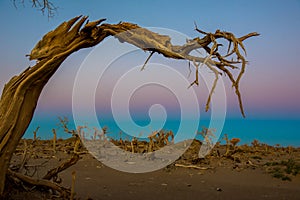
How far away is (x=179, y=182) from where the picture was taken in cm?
884

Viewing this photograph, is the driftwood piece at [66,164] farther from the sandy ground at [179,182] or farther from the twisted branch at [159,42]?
the twisted branch at [159,42]

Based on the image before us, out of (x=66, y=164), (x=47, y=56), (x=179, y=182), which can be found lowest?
(x=66, y=164)

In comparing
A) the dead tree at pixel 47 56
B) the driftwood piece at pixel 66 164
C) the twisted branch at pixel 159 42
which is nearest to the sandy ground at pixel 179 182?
the driftwood piece at pixel 66 164

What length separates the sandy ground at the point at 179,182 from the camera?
23.7ft

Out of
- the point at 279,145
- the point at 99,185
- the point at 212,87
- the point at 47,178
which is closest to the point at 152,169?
the point at 99,185

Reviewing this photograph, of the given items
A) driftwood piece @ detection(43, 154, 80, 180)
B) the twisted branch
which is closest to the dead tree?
the twisted branch

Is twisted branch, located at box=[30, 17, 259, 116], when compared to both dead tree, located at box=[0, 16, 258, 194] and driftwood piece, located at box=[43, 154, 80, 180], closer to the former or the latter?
dead tree, located at box=[0, 16, 258, 194]

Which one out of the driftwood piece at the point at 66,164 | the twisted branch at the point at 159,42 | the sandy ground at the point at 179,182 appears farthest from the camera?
the sandy ground at the point at 179,182

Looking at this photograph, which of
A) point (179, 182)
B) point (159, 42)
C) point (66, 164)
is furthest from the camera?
point (179, 182)

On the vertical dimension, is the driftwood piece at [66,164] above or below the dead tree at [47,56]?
below

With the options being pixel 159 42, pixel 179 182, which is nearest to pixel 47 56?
pixel 159 42

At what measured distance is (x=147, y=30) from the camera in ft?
15.5

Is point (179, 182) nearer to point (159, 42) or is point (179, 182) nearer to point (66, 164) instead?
point (66, 164)

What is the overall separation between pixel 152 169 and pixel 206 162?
7.99 feet
